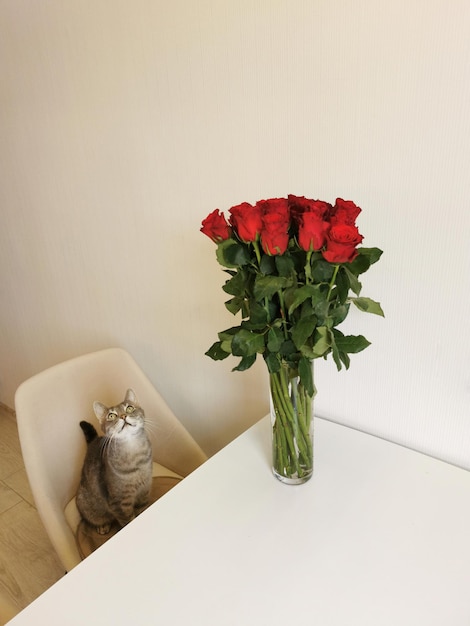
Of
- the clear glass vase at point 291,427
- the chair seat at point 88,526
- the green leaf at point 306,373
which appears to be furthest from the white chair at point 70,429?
the green leaf at point 306,373

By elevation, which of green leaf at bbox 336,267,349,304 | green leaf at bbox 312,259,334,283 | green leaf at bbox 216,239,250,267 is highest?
green leaf at bbox 216,239,250,267

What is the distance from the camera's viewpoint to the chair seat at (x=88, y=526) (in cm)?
128

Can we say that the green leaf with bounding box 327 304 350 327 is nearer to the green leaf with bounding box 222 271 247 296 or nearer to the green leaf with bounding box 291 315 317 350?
the green leaf with bounding box 291 315 317 350

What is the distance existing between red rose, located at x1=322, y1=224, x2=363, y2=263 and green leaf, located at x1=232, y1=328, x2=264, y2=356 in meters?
0.18

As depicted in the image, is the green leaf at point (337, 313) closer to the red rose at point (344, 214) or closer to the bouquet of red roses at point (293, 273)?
the bouquet of red roses at point (293, 273)

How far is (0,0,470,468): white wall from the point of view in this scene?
2.95 ft

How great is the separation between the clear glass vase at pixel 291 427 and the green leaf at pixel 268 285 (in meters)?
0.15

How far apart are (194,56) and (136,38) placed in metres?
0.20

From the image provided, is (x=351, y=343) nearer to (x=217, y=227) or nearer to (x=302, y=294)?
(x=302, y=294)

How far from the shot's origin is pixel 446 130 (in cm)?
86

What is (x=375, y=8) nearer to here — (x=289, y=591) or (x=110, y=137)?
(x=110, y=137)

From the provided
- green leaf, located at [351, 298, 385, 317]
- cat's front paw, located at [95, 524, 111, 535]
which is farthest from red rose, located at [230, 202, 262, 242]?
cat's front paw, located at [95, 524, 111, 535]

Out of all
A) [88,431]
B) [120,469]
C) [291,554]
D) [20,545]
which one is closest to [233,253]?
[291,554]

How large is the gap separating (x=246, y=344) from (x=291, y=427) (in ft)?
0.67
